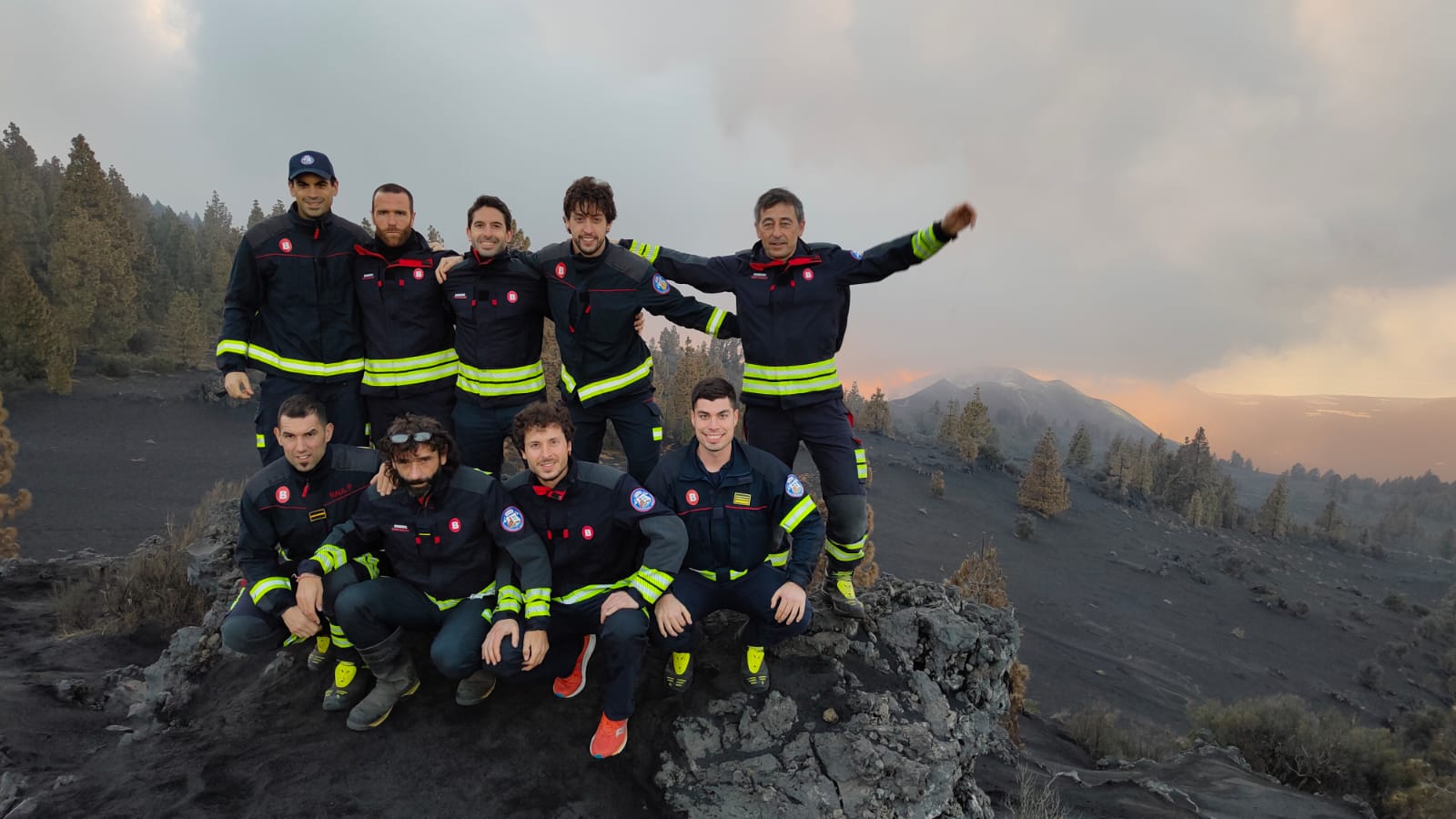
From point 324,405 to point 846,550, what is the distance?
4840 mm

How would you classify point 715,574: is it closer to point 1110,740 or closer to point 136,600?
point 136,600

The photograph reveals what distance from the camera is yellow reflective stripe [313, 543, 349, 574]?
4.46 metres

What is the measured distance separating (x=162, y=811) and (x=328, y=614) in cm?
135

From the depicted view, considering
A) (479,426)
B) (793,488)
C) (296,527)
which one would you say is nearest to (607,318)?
(479,426)

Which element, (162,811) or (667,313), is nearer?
(162,811)

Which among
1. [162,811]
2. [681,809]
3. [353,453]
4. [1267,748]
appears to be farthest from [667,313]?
[1267,748]

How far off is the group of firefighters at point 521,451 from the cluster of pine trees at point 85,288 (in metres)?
42.5

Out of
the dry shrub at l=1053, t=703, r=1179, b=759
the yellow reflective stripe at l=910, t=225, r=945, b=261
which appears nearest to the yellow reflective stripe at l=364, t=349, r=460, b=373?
the yellow reflective stripe at l=910, t=225, r=945, b=261

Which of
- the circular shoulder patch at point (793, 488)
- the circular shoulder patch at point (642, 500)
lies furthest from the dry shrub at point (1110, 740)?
the circular shoulder patch at point (642, 500)

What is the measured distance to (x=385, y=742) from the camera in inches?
173

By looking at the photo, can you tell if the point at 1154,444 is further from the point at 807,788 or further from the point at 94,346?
the point at 94,346

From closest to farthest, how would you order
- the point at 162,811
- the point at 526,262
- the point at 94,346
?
the point at 162,811, the point at 526,262, the point at 94,346

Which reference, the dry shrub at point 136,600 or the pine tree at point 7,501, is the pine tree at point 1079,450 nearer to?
the dry shrub at point 136,600

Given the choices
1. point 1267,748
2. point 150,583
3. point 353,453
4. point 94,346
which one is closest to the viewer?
point 353,453
